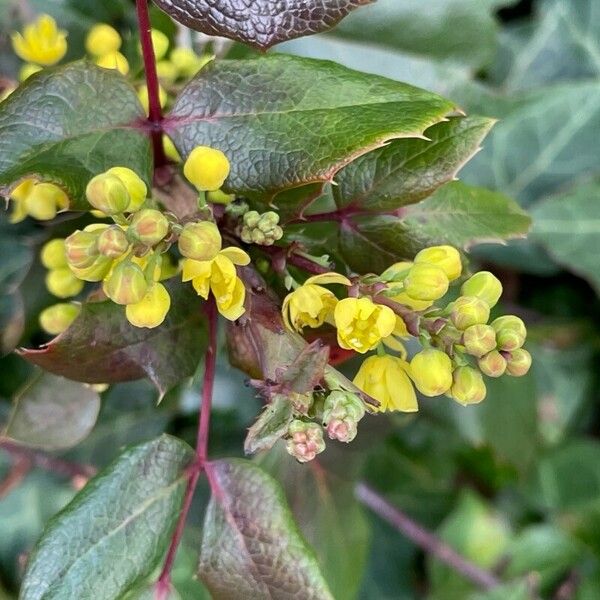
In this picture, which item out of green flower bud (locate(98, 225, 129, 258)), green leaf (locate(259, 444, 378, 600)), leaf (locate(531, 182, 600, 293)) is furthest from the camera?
leaf (locate(531, 182, 600, 293))

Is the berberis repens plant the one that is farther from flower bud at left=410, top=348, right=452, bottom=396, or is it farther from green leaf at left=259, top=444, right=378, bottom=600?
green leaf at left=259, top=444, right=378, bottom=600

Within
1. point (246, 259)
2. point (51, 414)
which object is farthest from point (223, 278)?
point (51, 414)

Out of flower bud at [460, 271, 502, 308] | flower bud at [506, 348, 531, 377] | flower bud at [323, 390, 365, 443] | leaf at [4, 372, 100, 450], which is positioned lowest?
leaf at [4, 372, 100, 450]

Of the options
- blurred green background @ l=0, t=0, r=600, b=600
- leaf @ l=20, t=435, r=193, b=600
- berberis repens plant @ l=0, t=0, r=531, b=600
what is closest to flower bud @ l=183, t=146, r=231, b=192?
berberis repens plant @ l=0, t=0, r=531, b=600

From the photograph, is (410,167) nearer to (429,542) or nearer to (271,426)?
(271,426)

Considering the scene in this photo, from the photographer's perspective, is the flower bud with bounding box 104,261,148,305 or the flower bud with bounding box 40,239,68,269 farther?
the flower bud with bounding box 40,239,68,269

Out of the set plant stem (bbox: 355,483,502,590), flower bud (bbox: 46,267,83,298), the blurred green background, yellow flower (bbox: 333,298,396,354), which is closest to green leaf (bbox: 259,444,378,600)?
the blurred green background

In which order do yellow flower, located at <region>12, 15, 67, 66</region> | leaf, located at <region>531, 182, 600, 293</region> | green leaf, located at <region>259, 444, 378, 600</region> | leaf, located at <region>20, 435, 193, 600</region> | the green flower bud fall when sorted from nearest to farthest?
1. the green flower bud
2. leaf, located at <region>20, 435, 193, 600</region>
3. yellow flower, located at <region>12, 15, 67, 66</region>
4. green leaf, located at <region>259, 444, 378, 600</region>
5. leaf, located at <region>531, 182, 600, 293</region>

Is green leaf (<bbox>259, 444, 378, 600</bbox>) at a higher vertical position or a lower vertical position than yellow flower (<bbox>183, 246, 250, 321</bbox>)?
lower

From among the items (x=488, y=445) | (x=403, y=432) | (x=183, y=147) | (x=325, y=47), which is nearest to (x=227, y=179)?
(x=183, y=147)
